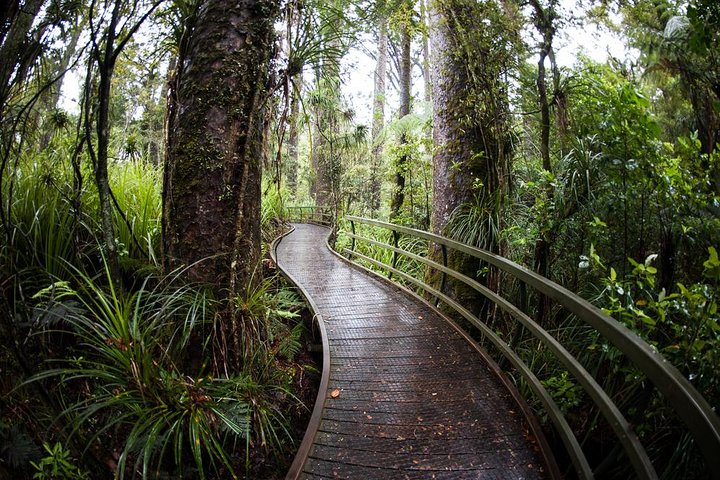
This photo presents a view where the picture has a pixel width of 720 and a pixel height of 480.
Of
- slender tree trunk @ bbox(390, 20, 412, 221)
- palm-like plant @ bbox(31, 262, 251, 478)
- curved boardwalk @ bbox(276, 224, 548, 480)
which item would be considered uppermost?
slender tree trunk @ bbox(390, 20, 412, 221)

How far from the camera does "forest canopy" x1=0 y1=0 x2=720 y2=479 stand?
211 cm

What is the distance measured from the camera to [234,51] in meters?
2.87

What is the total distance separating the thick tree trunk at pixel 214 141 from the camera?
9.24ft

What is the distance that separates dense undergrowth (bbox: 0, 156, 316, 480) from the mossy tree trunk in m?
2.40

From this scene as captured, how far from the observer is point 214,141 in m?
2.83

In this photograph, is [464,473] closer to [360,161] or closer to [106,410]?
[106,410]

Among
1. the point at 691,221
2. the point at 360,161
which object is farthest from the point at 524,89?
the point at 360,161

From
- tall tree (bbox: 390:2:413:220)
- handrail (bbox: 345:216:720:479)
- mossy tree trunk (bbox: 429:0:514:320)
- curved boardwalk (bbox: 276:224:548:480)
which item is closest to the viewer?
handrail (bbox: 345:216:720:479)

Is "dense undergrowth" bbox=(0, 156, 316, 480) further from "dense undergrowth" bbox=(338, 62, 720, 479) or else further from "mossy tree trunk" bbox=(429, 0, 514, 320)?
"mossy tree trunk" bbox=(429, 0, 514, 320)

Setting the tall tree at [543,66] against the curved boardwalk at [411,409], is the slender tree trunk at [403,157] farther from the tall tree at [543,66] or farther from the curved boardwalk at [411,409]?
the curved boardwalk at [411,409]

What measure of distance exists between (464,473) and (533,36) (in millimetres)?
4098

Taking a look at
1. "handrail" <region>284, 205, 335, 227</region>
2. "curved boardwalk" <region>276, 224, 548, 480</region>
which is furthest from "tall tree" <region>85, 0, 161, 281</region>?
"handrail" <region>284, 205, 335, 227</region>

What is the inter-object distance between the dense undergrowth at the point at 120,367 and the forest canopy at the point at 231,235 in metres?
0.02

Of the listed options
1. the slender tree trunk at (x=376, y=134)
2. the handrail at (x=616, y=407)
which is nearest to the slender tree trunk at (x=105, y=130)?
the handrail at (x=616, y=407)
